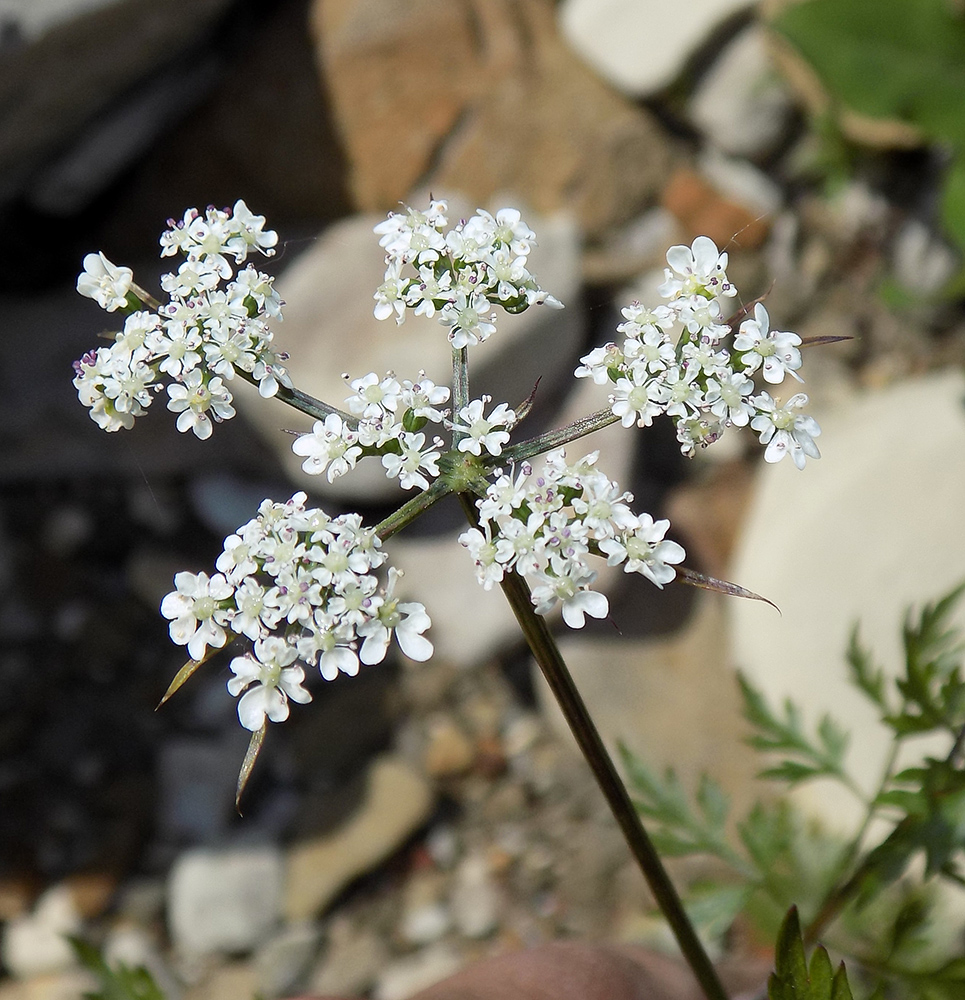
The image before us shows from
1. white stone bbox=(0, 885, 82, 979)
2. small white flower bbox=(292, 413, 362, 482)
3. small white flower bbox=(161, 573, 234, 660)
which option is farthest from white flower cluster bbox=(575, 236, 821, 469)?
white stone bbox=(0, 885, 82, 979)

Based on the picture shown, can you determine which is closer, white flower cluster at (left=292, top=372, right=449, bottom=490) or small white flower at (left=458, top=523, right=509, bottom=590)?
small white flower at (left=458, top=523, right=509, bottom=590)

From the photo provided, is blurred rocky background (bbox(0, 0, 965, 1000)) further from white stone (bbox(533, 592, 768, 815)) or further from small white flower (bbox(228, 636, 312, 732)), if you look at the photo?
small white flower (bbox(228, 636, 312, 732))

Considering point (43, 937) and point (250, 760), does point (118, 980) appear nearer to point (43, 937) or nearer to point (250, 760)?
point (250, 760)

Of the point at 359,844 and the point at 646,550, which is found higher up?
the point at 646,550

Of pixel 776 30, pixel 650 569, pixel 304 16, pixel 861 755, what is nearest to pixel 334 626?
pixel 650 569

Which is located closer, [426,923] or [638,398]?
[638,398]

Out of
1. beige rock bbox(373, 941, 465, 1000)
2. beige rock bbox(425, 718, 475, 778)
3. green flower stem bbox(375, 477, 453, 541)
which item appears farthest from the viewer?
beige rock bbox(425, 718, 475, 778)

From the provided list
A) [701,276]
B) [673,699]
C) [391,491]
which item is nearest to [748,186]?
[391,491]

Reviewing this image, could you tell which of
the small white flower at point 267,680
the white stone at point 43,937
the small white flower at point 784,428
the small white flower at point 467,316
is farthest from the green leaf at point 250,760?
the white stone at point 43,937
